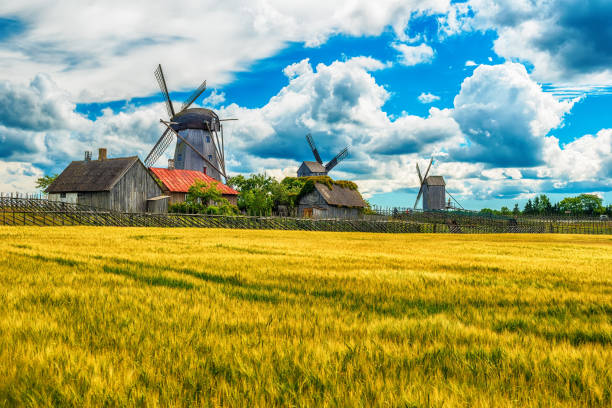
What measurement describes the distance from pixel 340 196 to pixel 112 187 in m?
31.6

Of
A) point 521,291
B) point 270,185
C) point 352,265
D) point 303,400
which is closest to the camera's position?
point 303,400

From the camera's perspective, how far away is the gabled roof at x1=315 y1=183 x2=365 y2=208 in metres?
56.8

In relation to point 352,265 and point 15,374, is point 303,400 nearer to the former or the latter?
point 15,374

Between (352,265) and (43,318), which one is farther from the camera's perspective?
(352,265)

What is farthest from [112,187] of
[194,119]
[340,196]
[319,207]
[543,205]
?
[543,205]

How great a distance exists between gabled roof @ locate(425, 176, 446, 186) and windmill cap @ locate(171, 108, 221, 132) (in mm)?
58962

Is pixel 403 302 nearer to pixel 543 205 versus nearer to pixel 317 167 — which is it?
pixel 317 167

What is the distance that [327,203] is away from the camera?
56281 mm

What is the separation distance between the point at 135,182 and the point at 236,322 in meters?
44.8

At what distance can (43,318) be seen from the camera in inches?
130

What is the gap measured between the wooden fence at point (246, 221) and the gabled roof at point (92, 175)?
12.5 ft

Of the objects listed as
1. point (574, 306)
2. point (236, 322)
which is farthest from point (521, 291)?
point (236, 322)

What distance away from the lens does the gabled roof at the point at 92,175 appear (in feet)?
140

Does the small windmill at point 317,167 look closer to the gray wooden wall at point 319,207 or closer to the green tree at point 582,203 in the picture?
the gray wooden wall at point 319,207
